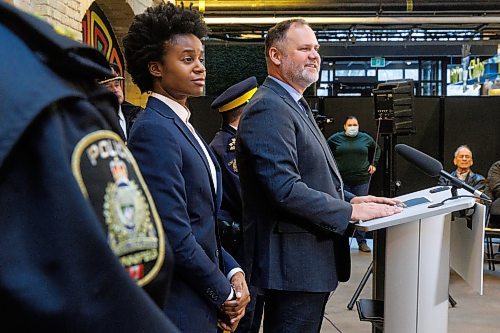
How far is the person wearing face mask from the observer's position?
717cm

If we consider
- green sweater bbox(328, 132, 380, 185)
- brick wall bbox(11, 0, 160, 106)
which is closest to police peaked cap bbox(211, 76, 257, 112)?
brick wall bbox(11, 0, 160, 106)

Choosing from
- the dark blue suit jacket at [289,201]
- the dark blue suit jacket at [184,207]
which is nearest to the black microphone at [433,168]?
the dark blue suit jacket at [289,201]

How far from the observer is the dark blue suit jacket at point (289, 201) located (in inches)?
79.0

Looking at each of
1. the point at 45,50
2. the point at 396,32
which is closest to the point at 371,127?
the point at 396,32

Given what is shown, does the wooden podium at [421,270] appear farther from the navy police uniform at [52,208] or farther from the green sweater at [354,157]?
the green sweater at [354,157]

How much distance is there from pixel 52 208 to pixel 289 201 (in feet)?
4.89

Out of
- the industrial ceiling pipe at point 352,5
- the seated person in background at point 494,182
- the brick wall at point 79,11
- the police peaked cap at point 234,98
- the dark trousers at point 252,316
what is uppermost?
the industrial ceiling pipe at point 352,5

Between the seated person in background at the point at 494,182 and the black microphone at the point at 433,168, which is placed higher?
the black microphone at the point at 433,168

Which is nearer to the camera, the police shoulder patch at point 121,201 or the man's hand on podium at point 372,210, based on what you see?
the police shoulder patch at point 121,201

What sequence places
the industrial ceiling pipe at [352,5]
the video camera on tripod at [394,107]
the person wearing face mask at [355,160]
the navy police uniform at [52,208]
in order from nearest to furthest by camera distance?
the navy police uniform at [52,208]
the video camera on tripod at [394,107]
the person wearing face mask at [355,160]
the industrial ceiling pipe at [352,5]

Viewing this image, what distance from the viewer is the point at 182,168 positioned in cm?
152

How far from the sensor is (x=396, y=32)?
Result: 992 centimetres

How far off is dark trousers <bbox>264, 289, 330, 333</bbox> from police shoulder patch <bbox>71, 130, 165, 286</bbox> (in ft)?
4.95

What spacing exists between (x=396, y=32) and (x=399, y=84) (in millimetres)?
4846
